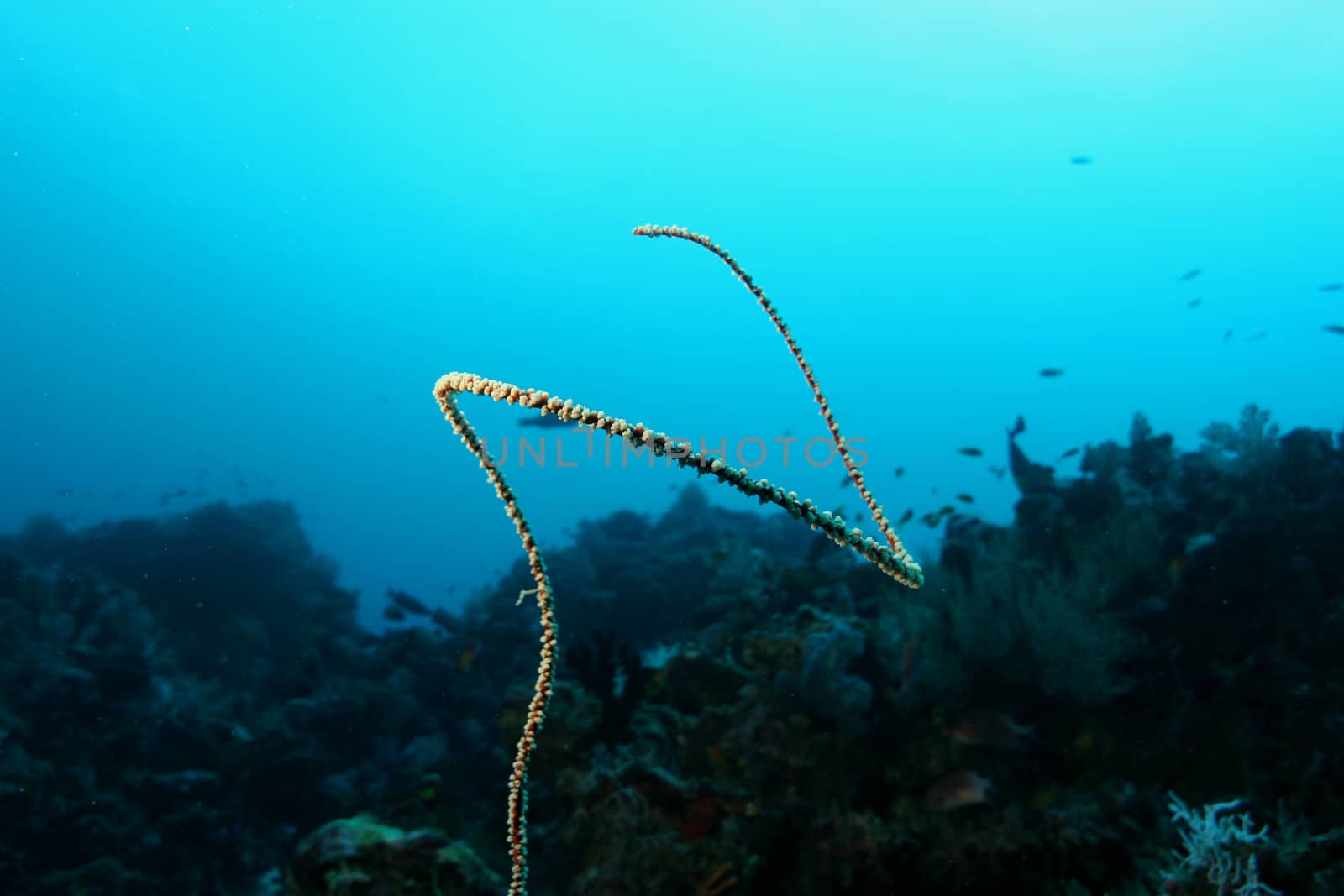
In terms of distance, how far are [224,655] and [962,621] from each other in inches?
586

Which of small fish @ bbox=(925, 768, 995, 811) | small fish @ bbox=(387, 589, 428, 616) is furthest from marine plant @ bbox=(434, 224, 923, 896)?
small fish @ bbox=(387, 589, 428, 616)

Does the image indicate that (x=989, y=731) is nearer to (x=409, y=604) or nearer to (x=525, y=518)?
(x=525, y=518)

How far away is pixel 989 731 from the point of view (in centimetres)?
550

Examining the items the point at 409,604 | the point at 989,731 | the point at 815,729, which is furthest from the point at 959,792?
the point at 409,604

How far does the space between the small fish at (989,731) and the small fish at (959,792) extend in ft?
0.98

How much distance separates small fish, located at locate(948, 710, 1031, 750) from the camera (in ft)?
17.9

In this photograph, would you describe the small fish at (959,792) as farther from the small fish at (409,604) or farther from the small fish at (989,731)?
the small fish at (409,604)

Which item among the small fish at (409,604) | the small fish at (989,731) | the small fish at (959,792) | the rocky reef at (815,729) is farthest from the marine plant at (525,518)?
the small fish at (409,604)

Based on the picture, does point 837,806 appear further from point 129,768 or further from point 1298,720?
point 129,768

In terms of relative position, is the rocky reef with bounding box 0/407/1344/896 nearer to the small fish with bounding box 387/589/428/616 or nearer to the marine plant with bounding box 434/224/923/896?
the small fish with bounding box 387/589/428/616

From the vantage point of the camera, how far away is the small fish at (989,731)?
17.9 ft

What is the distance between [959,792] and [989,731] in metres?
0.70

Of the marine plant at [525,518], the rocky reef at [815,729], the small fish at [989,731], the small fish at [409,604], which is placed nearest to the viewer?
the marine plant at [525,518]

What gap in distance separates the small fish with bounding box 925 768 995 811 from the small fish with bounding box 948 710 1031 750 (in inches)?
11.8
